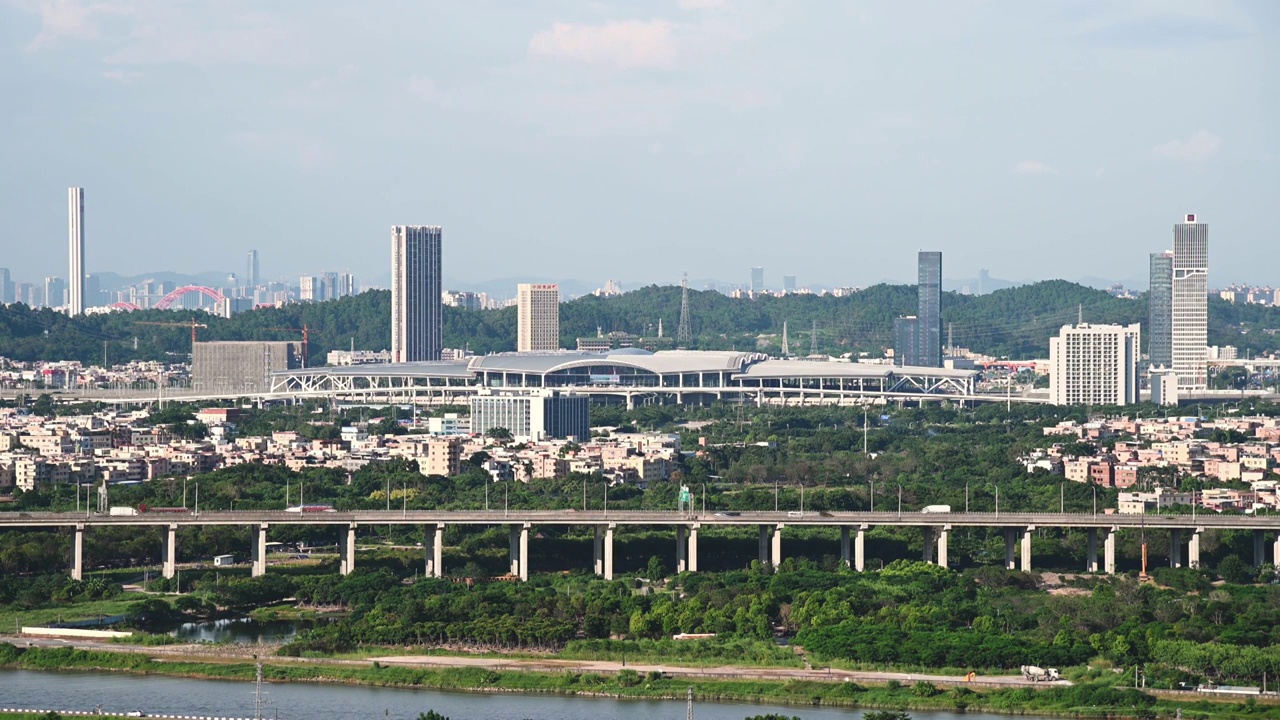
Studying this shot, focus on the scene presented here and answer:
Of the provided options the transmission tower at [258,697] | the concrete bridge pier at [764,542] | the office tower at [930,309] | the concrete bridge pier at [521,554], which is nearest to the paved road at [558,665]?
the transmission tower at [258,697]

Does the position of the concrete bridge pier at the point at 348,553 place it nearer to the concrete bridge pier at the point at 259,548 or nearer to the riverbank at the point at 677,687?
the concrete bridge pier at the point at 259,548

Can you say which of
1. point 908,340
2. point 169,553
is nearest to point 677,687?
point 169,553

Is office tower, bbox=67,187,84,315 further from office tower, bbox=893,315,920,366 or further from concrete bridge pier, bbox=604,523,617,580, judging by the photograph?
concrete bridge pier, bbox=604,523,617,580

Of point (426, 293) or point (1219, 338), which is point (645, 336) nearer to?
point (426, 293)

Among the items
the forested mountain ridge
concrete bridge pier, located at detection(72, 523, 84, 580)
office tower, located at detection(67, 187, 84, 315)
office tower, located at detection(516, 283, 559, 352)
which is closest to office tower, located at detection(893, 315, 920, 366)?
the forested mountain ridge

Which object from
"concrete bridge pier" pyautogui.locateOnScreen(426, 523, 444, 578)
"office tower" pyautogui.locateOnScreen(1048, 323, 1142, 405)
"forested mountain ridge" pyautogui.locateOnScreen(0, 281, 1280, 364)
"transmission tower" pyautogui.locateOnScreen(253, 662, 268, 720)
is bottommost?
"transmission tower" pyautogui.locateOnScreen(253, 662, 268, 720)

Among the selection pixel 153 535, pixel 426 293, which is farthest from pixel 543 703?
pixel 426 293

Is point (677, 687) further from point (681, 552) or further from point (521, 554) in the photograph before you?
point (681, 552)
